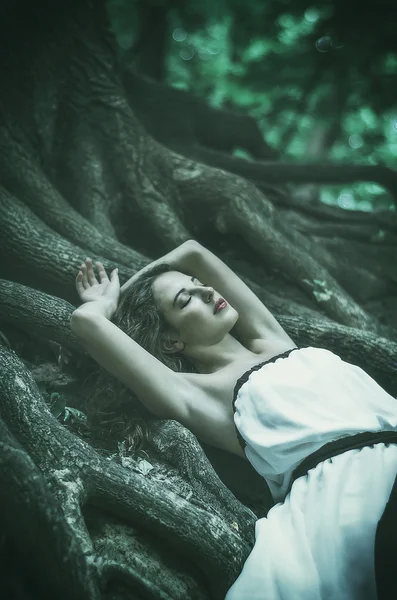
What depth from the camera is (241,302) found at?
2.41 meters

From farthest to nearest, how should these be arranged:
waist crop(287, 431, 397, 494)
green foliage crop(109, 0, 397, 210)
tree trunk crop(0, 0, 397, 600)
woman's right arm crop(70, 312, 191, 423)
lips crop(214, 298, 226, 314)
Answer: green foliage crop(109, 0, 397, 210)
lips crop(214, 298, 226, 314)
woman's right arm crop(70, 312, 191, 423)
waist crop(287, 431, 397, 494)
tree trunk crop(0, 0, 397, 600)

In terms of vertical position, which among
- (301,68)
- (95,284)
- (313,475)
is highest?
(301,68)

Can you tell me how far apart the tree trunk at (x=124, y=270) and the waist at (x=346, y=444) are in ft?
0.96

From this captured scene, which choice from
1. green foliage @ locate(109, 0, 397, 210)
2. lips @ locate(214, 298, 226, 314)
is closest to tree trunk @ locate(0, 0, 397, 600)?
lips @ locate(214, 298, 226, 314)

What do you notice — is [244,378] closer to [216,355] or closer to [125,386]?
[216,355]

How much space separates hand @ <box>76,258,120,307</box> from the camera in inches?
88.7

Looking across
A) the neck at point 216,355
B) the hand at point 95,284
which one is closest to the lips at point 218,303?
the neck at point 216,355

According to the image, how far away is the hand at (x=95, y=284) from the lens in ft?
7.39

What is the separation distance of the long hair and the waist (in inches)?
25.1

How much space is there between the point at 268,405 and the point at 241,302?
0.66 m

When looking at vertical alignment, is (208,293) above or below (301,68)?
below

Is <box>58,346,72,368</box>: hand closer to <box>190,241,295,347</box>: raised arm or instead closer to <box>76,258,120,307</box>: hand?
<box>76,258,120,307</box>: hand

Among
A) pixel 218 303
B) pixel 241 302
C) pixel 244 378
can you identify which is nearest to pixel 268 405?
pixel 244 378

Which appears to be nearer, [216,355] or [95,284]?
[216,355]
